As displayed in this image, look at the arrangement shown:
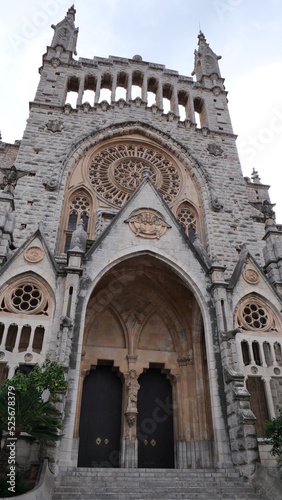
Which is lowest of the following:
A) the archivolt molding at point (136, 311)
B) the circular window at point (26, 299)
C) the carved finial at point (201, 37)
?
the circular window at point (26, 299)

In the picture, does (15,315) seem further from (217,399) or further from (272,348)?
(272,348)

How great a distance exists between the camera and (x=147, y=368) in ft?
44.1

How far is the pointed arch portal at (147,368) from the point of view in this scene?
39.6 ft

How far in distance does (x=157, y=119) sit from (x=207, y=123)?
3169mm

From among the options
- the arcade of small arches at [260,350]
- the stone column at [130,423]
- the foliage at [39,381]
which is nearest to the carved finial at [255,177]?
the arcade of small arches at [260,350]

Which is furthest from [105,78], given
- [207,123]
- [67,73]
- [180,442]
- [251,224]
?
[180,442]

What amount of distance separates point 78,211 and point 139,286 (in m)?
4.60

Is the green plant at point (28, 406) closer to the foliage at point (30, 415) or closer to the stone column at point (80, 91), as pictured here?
the foliage at point (30, 415)

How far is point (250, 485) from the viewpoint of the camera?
335 inches

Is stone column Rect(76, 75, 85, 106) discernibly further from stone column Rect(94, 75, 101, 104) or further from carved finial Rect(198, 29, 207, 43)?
carved finial Rect(198, 29, 207, 43)

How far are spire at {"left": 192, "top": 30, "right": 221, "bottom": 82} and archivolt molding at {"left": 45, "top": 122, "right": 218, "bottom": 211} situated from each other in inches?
311

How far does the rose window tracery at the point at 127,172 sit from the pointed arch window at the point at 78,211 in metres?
0.76

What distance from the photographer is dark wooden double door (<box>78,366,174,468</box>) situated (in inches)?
479

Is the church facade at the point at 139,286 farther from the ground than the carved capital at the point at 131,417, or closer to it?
farther from the ground
